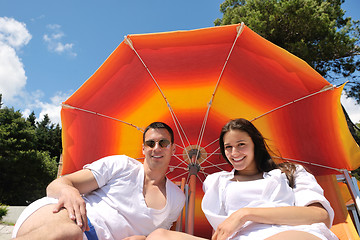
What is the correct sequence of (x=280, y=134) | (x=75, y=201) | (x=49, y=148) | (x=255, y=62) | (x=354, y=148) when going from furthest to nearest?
(x=49, y=148) → (x=280, y=134) → (x=354, y=148) → (x=255, y=62) → (x=75, y=201)

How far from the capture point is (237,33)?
214 cm

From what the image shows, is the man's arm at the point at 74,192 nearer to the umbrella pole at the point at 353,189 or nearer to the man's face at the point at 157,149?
the man's face at the point at 157,149

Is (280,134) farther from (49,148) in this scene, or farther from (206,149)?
(49,148)

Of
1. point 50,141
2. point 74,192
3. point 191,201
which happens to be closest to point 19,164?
point 50,141

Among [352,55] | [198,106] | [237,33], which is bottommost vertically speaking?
[198,106]

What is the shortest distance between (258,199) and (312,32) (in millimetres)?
9065

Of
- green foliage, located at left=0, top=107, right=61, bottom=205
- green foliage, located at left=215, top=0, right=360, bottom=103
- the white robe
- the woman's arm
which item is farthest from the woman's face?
green foliage, located at left=0, top=107, right=61, bottom=205

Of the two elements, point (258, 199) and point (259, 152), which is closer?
point (258, 199)

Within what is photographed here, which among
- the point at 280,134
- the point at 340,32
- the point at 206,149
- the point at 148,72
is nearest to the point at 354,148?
the point at 280,134

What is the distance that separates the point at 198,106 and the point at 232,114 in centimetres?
40

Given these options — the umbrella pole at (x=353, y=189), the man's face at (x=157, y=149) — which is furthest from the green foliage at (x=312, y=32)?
the man's face at (x=157, y=149)

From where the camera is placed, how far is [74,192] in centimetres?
166

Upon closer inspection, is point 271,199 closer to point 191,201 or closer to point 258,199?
point 258,199

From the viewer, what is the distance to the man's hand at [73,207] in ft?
4.95
